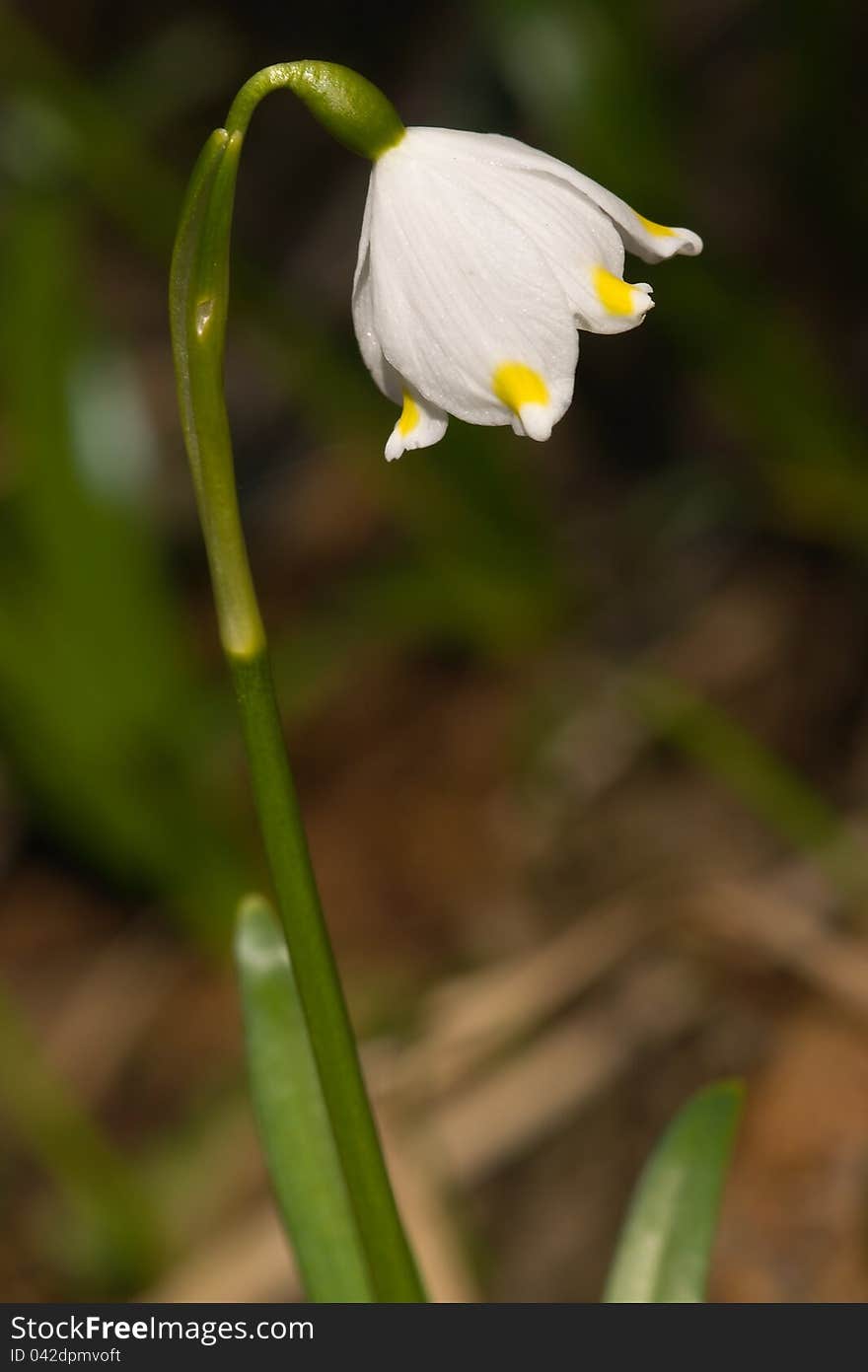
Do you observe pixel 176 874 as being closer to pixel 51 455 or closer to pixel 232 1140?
pixel 232 1140

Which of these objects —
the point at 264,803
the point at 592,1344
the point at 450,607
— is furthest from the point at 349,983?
the point at 264,803

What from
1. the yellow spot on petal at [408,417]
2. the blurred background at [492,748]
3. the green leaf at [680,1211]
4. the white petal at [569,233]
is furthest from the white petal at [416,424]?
the blurred background at [492,748]

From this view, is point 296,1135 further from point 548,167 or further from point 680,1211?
point 548,167

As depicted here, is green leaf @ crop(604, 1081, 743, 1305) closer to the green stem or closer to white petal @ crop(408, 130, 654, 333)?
the green stem

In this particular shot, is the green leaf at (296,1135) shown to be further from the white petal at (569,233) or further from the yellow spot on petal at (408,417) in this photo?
the white petal at (569,233)

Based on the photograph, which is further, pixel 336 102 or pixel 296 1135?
pixel 296 1135

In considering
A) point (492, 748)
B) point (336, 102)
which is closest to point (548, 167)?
point (336, 102)
